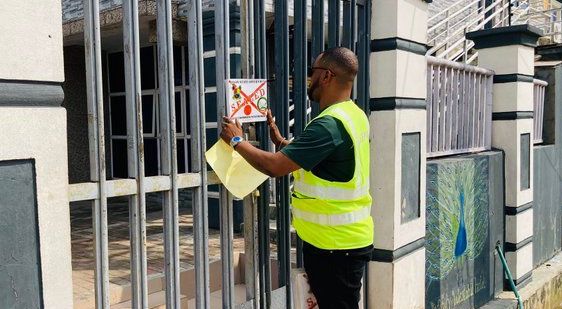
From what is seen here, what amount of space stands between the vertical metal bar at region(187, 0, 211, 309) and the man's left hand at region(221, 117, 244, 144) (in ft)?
0.33

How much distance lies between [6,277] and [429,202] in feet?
11.5

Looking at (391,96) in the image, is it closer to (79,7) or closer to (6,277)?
(6,277)

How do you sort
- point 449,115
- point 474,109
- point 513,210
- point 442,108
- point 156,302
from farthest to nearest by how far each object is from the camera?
point 513,210 < point 474,109 < point 449,115 < point 442,108 < point 156,302

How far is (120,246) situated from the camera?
5.90 m

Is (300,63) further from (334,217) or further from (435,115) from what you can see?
(435,115)

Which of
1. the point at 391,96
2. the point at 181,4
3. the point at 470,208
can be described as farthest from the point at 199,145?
the point at 181,4

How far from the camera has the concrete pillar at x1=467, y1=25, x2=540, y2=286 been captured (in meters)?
5.98

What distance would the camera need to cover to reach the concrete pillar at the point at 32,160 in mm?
1912

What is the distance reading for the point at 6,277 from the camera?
1942mm

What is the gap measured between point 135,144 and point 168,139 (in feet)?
0.63

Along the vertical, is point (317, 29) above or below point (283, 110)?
above

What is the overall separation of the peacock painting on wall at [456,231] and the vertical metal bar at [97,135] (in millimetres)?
3069

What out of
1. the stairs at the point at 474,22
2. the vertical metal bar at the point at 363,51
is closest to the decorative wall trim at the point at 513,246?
the vertical metal bar at the point at 363,51

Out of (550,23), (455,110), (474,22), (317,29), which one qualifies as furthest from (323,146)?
(550,23)
